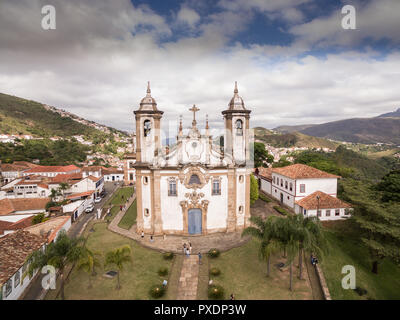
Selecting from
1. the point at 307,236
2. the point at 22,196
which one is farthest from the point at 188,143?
the point at 22,196

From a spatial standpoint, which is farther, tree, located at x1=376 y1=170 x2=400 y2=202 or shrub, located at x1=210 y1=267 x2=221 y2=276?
tree, located at x1=376 y1=170 x2=400 y2=202

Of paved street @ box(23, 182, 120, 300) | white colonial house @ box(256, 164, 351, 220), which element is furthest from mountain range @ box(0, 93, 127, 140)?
white colonial house @ box(256, 164, 351, 220)

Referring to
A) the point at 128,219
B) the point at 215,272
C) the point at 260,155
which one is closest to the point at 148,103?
the point at 128,219

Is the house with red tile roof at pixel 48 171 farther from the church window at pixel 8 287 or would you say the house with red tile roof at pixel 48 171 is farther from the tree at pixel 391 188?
the tree at pixel 391 188

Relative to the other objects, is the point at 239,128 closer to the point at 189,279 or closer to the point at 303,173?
the point at 303,173

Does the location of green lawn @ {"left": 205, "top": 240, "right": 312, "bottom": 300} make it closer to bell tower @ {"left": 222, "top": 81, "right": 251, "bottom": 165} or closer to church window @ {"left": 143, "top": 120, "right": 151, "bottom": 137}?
bell tower @ {"left": 222, "top": 81, "right": 251, "bottom": 165}

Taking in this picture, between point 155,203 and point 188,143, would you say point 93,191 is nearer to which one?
point 155,203

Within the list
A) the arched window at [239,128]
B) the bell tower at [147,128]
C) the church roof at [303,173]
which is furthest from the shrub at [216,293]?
the church roof at [303,173]
